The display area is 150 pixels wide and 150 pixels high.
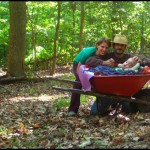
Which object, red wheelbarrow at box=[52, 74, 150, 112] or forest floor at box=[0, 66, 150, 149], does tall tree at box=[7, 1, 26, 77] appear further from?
red wheelbarrow at box=[52, 74, 150, 112]

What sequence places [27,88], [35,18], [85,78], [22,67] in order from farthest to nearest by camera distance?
[35,18] < [22,67] < [27,88] < [85,78]

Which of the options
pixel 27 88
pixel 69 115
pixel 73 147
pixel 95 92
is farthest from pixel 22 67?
pixel 73 147

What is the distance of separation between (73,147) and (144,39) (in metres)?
23.5

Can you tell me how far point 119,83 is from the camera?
6562 mm

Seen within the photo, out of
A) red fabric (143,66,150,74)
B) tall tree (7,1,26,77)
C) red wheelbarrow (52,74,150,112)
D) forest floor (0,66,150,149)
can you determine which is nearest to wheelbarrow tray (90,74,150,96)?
red wheelbarrow (52,74,150,112)

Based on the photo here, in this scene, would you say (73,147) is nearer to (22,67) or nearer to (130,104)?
(130,104)

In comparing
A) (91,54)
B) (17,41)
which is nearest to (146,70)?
(91,54)

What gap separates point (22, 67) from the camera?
15234 millimetres

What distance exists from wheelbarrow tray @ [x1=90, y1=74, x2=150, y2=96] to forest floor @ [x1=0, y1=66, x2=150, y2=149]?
541 mm

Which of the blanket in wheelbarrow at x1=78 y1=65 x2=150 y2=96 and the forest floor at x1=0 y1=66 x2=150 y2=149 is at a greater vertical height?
the blanket in wheelbarrow at x1=78 y1=65 x2=150 y2=96

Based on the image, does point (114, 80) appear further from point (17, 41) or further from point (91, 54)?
point (17, 41)

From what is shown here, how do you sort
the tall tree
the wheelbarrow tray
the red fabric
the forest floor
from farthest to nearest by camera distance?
the tall tree
the red fabric
the wheelbarrow tray
the forest floor

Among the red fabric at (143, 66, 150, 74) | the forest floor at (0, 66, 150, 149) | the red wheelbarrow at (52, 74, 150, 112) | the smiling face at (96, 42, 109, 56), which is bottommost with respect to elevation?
the forest floor at (0, 66, 150, 149)

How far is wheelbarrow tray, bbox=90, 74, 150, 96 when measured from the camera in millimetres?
6477
